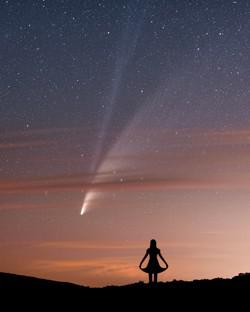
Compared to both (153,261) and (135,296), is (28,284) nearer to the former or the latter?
(153,261)

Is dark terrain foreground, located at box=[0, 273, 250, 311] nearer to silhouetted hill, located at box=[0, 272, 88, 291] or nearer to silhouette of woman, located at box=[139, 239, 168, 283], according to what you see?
silhouetted hill, located at box=[0, 272, 88, 291]

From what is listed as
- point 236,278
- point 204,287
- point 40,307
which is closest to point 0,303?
point 40,307

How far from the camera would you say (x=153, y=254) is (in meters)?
21.1

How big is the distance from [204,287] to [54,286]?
6202 millimetres

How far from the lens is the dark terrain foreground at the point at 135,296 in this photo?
17.3 meters

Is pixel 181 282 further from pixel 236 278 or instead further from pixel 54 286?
pixel 54 286

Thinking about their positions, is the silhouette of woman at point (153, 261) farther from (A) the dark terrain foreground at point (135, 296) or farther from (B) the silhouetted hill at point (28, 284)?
(B) the silhouetted hill at point (28, 284)

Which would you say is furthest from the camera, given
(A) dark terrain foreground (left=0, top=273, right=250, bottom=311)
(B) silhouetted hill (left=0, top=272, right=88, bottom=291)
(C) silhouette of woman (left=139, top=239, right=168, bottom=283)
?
(B) silhouetted hill (left=0, top=272, right=88, bottom=291)

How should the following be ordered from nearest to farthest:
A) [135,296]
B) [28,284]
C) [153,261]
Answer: [135,296] → [153,261] → [28,284]

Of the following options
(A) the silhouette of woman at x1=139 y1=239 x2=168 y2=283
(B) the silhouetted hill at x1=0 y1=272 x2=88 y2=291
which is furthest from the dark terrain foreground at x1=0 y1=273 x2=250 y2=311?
(A) the silhouette of woman at x1=139 y1=239 x2=168 y2=283

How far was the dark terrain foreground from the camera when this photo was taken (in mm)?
17344

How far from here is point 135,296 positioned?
753 inches

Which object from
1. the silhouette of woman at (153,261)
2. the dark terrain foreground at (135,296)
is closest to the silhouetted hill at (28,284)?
the dark terrain foreground at (135,296)

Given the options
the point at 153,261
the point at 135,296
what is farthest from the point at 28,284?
the point at 135,296
